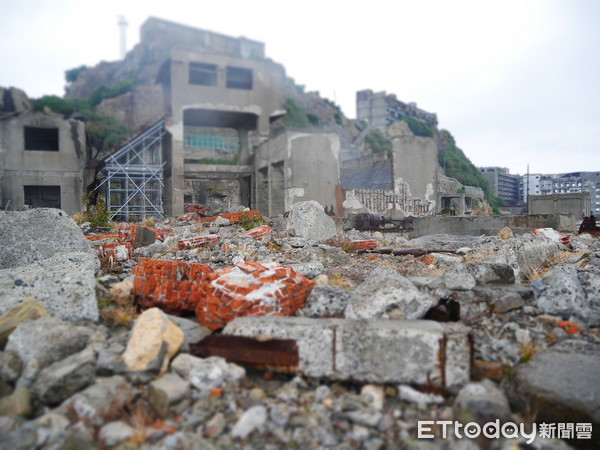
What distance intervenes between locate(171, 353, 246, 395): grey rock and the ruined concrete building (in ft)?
59.0

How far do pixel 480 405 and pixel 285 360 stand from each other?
43.7 inches

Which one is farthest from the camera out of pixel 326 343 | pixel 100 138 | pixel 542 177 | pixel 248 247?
pixel 542 177

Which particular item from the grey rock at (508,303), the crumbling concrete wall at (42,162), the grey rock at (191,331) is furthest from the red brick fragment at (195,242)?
the crumbling concrete wall at (42,162)

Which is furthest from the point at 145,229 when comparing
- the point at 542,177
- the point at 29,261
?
the point at 542,177

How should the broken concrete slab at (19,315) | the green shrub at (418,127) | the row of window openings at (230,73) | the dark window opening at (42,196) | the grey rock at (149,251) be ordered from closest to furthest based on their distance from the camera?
the broken concrete slab at (19,315) < the grey rock at (149,251) < the dark window opening at (42,196) < the row of window openings at (230,73) < the green shrub at (418,127)

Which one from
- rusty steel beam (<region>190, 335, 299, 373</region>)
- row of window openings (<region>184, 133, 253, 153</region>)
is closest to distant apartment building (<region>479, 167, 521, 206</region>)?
row of window openings (<region>184, 133, 253, 153</region>)

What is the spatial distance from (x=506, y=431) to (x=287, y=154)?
13979 mm

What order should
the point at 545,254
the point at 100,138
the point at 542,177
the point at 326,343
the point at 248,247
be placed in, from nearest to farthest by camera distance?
the point at 326,343 < the point at 545,254 < the point at 248,247 < the point at 100,138 < the point at 542,177

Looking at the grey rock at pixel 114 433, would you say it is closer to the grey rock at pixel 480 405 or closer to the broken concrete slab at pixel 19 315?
the broken concrete slab at pixel 19 315

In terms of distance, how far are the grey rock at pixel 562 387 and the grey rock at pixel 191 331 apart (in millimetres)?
2030

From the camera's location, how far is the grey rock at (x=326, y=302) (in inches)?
124

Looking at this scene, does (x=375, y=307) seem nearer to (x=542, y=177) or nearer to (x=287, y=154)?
(x=287, y=154)

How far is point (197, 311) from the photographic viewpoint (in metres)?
3.26

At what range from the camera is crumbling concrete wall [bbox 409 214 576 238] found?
33.1 feet
